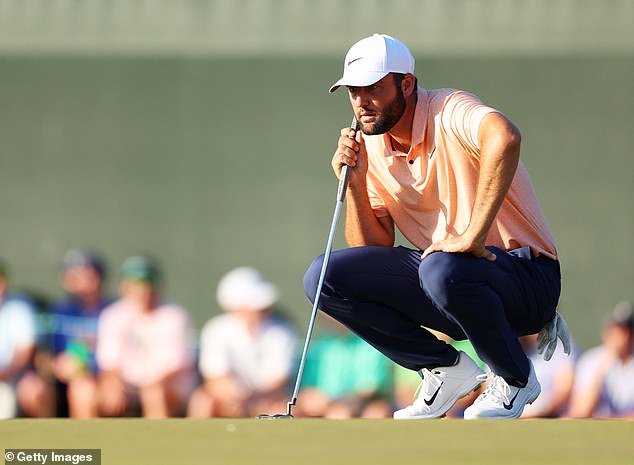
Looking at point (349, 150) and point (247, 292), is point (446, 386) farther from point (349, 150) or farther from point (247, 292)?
point (247, 292)

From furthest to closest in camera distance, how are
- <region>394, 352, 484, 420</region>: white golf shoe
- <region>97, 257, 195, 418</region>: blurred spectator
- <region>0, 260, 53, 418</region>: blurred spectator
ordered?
<region>0, 260, 53, 418</region>: blurred spectator → <region>97, 257, 195, 418</region>: blurred spectator → <region>394, 352, 484, 420</region>: white golf shoe

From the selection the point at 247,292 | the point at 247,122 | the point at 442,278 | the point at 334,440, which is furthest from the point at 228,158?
the point at 334,440

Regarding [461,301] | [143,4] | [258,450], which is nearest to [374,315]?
[461,301]

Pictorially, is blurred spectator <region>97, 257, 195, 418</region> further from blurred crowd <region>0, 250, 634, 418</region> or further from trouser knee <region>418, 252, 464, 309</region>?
trouser knee <region>418, 252, 464, 309</region>

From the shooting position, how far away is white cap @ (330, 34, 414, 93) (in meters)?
4.86

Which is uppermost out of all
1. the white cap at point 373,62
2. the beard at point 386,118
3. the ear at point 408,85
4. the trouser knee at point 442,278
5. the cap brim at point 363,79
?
the white cap at point 373,62

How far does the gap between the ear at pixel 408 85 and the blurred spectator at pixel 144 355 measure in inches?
156

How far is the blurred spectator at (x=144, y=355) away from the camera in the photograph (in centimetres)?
851

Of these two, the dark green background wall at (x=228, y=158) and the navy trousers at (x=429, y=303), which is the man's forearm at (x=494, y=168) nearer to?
the navy trousers at (x=429, y=303)

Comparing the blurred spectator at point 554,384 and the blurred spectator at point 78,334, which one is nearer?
the blurred spectator at point 554,384

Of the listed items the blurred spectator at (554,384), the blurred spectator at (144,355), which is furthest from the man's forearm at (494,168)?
the blurred spectator at (144,355)

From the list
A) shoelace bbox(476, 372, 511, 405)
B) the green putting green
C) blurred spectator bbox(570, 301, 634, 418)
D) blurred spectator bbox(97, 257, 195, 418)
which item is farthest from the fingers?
blurred spectator bbox(97, 257, 195, 418)

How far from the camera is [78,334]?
8.82 metres

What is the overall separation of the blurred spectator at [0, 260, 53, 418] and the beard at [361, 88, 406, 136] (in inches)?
172
